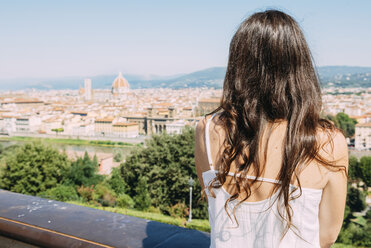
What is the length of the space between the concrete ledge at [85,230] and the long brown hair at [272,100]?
0.13 meters

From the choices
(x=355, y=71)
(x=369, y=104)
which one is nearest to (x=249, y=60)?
(x=369, y=104)

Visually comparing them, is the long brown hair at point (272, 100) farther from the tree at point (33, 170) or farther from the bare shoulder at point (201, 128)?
the tree at point (33, 170)

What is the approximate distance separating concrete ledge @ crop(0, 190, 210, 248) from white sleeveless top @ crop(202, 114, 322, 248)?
66 millimetres

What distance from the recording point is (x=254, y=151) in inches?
20.8

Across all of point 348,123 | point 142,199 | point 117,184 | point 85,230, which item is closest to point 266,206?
point 85,230

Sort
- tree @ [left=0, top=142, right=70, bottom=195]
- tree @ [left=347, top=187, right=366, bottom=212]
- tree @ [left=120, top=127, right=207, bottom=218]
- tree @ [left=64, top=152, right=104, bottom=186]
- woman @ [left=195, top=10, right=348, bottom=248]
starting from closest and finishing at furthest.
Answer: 1. woman @ [left=195, top=10, right=348, bottom=248]
2. tree @ [left=120, top=127, right=207, bottom=218]
3. tree @ [left=0, top=142, right=70, bottom=195]
4. tree @ [left=64, top=152, right=104, bottom=186]
5. tree @ [left=347, top=187, right=366, bottom=212]

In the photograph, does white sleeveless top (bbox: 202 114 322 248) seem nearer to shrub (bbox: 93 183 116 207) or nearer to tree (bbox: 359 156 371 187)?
shrub (bbox: 93 183 116 207)

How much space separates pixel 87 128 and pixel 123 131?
362cm

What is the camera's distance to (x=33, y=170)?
29.3ft

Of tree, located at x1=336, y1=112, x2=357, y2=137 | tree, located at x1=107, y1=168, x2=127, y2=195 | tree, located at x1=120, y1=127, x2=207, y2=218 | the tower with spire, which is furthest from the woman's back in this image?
the tower with spire

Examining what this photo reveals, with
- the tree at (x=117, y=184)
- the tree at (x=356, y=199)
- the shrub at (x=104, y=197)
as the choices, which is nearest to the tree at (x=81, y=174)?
the tree at (x=117, y=184)

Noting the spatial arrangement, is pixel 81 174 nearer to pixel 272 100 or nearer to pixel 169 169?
pixel 169 169

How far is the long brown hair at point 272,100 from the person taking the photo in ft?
1.66

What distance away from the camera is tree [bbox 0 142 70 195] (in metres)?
8.82
